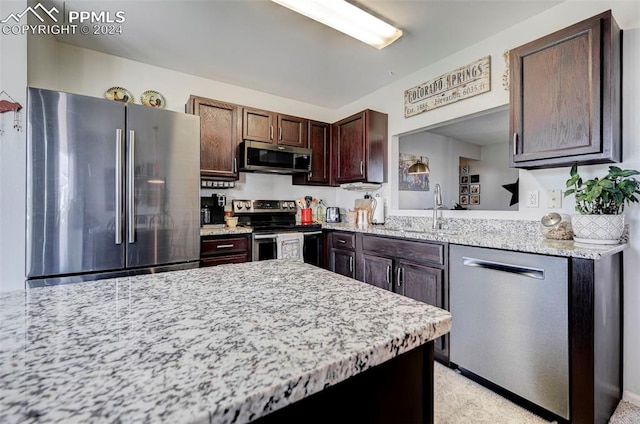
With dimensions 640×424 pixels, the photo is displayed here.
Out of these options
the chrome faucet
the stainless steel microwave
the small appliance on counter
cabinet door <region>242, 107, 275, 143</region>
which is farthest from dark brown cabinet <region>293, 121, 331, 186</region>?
the chrome faucet

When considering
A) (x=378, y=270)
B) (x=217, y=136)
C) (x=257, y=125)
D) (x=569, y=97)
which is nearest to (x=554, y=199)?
(x=569, y=97)

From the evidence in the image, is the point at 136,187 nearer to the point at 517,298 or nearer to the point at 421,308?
the point at 421,308

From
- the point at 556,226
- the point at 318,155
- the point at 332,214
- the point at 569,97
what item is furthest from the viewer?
the point at 332,214

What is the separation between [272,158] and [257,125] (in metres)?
0.40

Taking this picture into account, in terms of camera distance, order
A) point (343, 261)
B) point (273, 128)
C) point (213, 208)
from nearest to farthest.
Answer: point (343, 261) < point (213, 208) < point (273, 128)

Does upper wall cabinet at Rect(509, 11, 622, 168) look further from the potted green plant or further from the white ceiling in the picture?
the white ceiling

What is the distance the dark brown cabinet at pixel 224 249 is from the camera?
2505mm

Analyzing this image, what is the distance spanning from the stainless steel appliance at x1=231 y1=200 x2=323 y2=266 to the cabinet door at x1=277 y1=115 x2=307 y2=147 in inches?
29.1

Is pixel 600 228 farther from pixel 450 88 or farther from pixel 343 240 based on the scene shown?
pixel 343 240

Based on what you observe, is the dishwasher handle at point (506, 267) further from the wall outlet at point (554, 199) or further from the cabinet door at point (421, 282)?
the wall outlet at point (554, 199)

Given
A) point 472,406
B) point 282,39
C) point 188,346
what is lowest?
point 472,406

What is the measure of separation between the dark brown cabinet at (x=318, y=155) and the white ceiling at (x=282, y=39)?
55cm

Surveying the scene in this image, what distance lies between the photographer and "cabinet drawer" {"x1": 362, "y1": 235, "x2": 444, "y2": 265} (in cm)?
208

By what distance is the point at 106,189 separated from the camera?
78.6 inches
